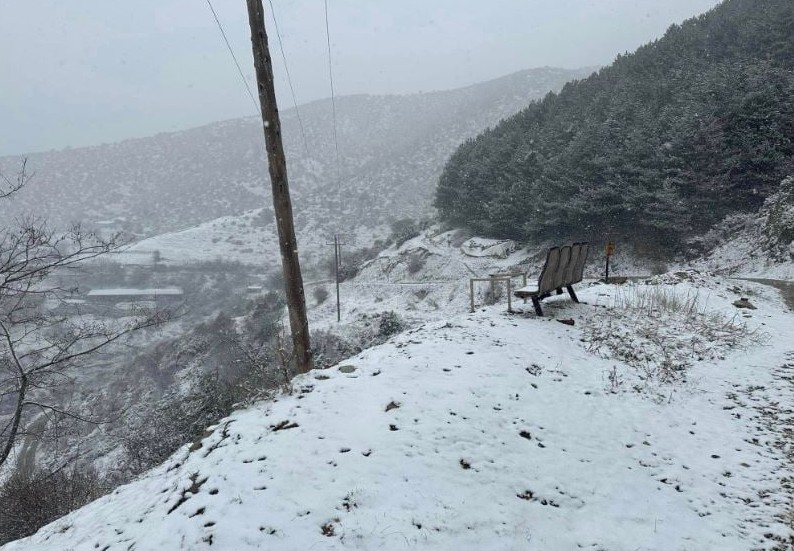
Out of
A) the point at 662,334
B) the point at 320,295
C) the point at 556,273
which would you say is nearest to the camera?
the point at 662,334

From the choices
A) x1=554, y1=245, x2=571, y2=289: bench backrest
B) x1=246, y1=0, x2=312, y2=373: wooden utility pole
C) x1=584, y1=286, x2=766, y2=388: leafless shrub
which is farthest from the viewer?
x1=554, y1=245, x2=571, y2=289: bench backrest

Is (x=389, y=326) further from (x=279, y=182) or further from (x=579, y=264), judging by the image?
(x=279, y=182)

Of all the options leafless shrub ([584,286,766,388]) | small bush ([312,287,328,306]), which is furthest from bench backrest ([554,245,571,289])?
small bush ([312,287,328,306])

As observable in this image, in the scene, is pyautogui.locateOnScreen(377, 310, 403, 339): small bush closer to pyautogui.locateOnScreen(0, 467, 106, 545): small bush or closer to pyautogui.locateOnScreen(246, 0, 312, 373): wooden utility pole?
Result: pyautogui.locateOnScreen(0, 467, 106, 545): small bush

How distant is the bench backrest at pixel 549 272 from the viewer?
27.9ft

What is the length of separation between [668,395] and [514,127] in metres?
41.1

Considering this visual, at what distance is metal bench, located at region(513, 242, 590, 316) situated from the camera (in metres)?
8.61

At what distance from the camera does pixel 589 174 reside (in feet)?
95.5

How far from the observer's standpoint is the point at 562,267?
365 inches

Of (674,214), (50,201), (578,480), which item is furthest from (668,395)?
(50,201)

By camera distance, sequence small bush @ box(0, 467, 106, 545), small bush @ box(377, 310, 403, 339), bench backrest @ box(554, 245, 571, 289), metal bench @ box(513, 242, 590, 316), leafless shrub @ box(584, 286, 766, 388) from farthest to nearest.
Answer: small bush @ box(377, 310, 403, 339) → bench backrest @ box(554, 245, 571, 289) → metal bench @ box(513, 242, 590, 316) → small bush @ box(0, 467, 106, 545) → leafless shrub @ box(584, 286, 766, 388)

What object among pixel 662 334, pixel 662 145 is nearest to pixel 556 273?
pixel 662 334

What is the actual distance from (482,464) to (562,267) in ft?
20.4

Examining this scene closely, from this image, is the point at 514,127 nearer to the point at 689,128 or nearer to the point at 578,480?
the point at 689,128
